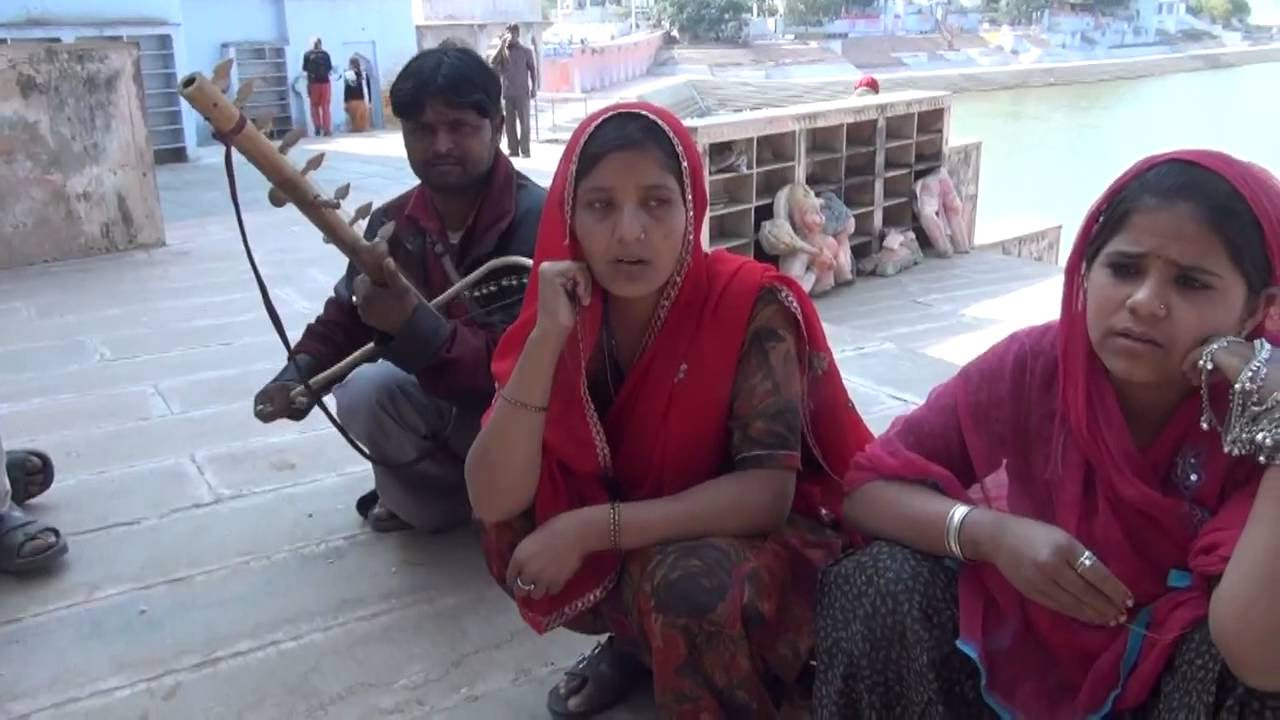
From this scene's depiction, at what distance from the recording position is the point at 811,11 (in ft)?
141

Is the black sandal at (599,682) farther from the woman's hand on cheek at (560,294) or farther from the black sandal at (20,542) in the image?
the black sandal at (20,542)

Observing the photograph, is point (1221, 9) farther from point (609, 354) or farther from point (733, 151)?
point (609, 354)

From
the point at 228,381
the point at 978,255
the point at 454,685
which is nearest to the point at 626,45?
the point at 978,255

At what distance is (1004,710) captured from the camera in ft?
4.37

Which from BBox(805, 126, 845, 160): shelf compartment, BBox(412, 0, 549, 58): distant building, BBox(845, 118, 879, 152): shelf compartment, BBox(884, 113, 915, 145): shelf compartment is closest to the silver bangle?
BBox(805, 126, 845, 160): shelf compartment

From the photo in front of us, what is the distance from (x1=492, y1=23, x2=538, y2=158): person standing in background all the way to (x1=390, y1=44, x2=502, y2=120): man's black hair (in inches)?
374

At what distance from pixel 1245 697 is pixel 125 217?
607 centimetres

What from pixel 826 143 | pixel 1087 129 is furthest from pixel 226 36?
pixel 1087 129

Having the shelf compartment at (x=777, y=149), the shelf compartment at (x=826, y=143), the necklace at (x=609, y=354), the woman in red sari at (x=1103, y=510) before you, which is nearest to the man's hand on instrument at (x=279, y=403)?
the necklace at (x=609, y=354)

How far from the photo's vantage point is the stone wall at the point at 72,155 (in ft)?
18.3

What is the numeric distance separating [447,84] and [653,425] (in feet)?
2.86

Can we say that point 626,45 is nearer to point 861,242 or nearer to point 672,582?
point 861,242

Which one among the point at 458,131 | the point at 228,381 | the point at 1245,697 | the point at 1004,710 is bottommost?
the point at 228,381

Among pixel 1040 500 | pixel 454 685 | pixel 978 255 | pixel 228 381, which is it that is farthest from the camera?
pixel 978 255
